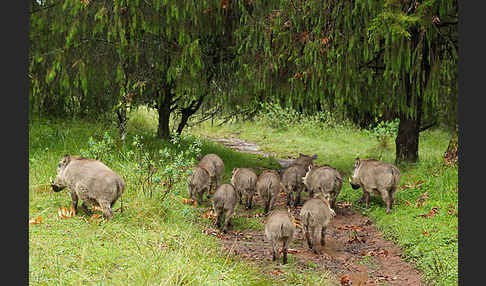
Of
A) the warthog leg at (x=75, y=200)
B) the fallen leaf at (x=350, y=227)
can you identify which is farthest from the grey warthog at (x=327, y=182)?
the warthog leg at (x=75, y=200)

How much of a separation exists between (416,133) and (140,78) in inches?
266

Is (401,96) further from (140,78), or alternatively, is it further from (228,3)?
(140,78)

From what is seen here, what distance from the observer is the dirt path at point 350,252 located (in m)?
6.74

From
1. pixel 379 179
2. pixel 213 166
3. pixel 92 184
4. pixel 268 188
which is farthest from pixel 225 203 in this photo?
pixel 379 179

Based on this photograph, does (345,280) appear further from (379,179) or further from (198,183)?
(198,183)

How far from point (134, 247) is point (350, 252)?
360 cm

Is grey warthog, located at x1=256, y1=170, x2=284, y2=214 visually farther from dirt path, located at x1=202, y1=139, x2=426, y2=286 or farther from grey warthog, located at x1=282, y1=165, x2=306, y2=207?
grey warthog, located at x1=282, y1=165, x2=306, y2=207

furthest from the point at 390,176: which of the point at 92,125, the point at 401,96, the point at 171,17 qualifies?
the point at 92,125

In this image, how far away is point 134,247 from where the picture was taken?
19.7 feet

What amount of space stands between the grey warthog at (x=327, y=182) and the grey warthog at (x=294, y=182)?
62 cm

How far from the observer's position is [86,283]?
16.1ft

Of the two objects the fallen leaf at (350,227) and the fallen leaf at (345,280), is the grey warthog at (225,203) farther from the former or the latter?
the fallen leaf at (345,280)

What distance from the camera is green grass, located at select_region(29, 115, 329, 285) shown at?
506 centimetres


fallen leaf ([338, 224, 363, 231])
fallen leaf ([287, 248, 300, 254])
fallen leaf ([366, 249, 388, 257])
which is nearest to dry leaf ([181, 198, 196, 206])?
fallen leaf ([287, 248, 300, 254])
